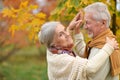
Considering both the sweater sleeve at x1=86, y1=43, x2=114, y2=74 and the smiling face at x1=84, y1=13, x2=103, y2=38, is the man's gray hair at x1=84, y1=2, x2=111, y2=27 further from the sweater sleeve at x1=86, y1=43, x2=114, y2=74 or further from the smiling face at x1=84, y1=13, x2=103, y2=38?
the sweater sleeve at x1=86, y1=43, x2=114, y2=74

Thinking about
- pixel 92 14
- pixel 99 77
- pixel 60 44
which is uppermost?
pixel 92 14

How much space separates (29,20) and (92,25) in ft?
6.35

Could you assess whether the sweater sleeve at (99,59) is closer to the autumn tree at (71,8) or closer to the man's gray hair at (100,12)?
the man's gray hair at (100,12)

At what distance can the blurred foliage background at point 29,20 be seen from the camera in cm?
481

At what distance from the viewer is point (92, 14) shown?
3.45 meters

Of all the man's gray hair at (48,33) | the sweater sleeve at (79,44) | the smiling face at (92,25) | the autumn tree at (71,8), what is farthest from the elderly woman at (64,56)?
the autumn tree at (71,8)

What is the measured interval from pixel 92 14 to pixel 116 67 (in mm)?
483

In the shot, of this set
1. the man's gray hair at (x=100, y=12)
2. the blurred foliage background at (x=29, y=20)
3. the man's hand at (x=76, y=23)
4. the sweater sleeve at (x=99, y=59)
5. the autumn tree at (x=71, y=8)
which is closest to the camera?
the sweater sleeve at (x=99, y=59)

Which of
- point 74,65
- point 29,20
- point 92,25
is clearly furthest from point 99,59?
point 29,20

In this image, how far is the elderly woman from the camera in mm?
3341

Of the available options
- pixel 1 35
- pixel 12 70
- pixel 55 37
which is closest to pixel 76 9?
pixel 55 37

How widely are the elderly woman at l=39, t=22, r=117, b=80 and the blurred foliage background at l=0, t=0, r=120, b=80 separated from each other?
94 cm

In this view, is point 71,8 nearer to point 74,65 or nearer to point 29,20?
point 29,20

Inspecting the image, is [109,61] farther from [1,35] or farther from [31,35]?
[1,35]
